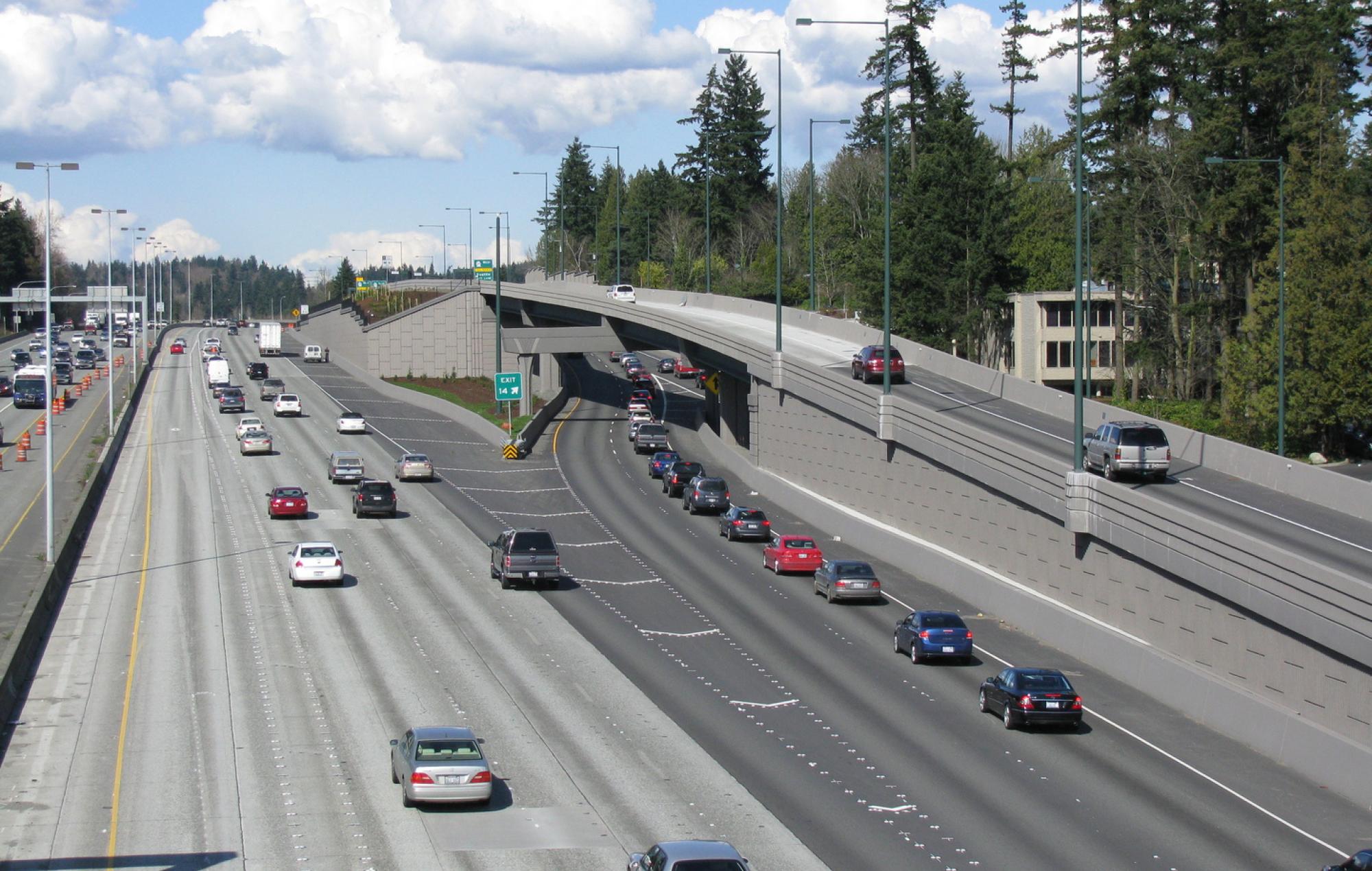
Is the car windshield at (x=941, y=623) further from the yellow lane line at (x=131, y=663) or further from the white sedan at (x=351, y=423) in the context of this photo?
the white sedan at (x=351, y=423)

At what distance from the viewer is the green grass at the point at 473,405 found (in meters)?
79.5

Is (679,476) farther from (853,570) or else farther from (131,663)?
(131,663)

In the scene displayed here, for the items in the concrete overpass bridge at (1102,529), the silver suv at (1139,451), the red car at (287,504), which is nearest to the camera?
the concrete overpass bridge at (1102,529)

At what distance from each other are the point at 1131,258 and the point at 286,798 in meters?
62.5

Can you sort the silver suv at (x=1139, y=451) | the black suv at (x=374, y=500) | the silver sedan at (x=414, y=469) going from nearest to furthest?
the silver suv at (x=1139, y=451), the black suv at (x=374, y=500), the silver sedan at (x=414, y=469)

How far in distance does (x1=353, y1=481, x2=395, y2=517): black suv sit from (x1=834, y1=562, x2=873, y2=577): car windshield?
67.5 feet

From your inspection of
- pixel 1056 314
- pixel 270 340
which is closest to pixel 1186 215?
pixel 1056 314

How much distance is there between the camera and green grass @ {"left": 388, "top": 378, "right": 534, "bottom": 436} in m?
79.5

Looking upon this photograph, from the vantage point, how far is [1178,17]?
236 feet

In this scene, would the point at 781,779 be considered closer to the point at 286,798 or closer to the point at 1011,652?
the point at 286,798

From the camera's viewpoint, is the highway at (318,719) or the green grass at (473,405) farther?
the green grass at (473,405)

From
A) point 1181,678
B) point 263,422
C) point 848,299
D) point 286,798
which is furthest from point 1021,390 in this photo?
point 848,299

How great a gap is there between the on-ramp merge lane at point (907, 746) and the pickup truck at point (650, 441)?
2478 centimetres

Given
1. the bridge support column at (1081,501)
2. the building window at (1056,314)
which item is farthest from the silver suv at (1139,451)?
the building window at (1056,314)
